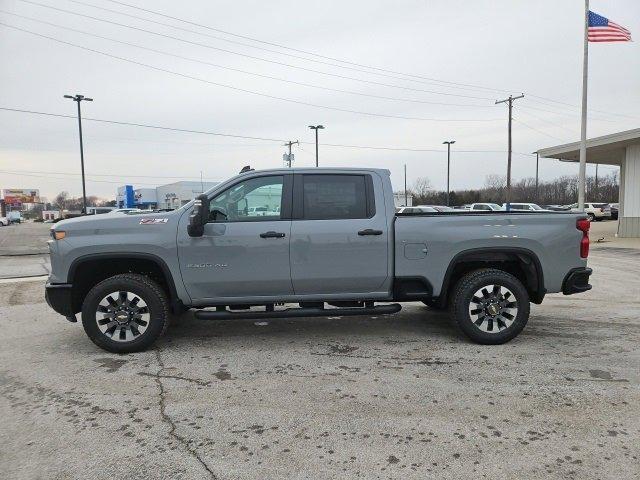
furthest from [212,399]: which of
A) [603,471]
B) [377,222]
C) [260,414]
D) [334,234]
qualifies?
[603,471]

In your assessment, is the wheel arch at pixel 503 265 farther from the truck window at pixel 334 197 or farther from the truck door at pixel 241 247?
the truck door at pixel 241 247

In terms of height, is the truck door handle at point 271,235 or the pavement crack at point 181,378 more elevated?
the truck door handle at point 271,235

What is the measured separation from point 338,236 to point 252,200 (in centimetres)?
102

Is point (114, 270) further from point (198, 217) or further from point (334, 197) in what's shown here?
point (334, 197)

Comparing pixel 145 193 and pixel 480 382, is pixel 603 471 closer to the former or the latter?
pixel 480 382

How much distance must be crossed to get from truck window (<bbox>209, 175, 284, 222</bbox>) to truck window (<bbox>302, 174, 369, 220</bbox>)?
0.31 meters

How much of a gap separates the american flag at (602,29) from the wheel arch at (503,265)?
17.9 metres

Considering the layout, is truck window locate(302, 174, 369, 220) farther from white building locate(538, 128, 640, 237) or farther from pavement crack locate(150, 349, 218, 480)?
white building locate(538, 128, 640, 237)

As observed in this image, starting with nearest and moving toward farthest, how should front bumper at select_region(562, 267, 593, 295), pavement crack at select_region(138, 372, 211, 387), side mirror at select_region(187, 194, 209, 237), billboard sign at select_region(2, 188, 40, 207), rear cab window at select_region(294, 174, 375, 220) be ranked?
pavement crack at select_region(138, 372, 211, 387) → side mirror at select_region(187, 194, 209, 237) → rear cab window at select_region(294, 174, 375, 220) → front bumper at select_region(562, 267, 593, 295) → billboard sign at select_region(2, 188, 40, 207)

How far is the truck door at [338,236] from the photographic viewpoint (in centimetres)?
496

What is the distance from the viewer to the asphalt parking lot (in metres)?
2.92

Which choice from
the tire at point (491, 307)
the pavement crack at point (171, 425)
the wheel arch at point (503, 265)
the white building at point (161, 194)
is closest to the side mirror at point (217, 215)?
the pavement crack at point (171, 425)

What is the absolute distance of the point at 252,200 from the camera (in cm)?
509

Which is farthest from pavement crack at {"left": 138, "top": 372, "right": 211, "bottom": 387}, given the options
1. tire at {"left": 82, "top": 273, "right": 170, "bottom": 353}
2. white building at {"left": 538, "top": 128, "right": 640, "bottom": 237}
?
white building at {"left": 538, "top": 128, "right": 640, "bottom": 237}
